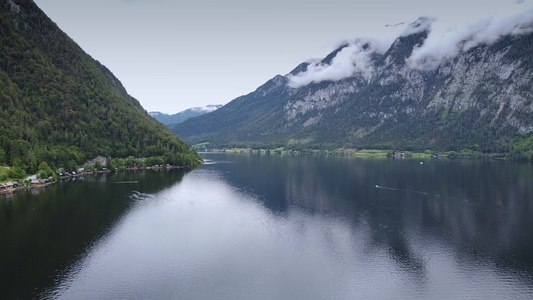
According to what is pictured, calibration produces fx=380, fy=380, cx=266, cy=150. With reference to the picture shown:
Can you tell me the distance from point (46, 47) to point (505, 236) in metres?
202

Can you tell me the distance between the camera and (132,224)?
6925 cm

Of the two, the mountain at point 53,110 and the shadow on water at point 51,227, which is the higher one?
the mountain at point 53,110

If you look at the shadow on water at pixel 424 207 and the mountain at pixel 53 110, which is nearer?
the shadow on water at pixel 424 207

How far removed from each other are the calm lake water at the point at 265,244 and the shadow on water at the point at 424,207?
16.0 inches

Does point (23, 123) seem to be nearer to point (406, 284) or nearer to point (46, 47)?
point (46, 47)

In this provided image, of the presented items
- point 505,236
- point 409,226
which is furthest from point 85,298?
point 505,236

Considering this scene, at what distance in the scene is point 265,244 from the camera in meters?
58.5

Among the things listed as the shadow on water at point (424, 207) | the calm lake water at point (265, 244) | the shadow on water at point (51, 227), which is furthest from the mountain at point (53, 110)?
the shadow on water at point (424, 207)

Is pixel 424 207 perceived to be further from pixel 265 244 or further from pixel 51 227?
pixel 51 227

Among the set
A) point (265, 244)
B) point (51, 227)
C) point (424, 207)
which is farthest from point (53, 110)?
point (424, 207)

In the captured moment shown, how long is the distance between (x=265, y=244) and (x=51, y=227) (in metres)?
36.1

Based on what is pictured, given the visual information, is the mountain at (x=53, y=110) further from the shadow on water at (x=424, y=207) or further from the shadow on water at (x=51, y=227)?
the shadow on water at (x=424, y=207)

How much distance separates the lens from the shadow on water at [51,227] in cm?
4319

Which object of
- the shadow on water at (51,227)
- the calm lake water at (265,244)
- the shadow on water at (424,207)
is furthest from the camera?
the shadow on water at (424,207)
